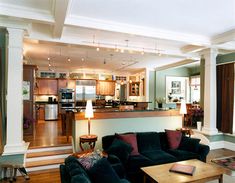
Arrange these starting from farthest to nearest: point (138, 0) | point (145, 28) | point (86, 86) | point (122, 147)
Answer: point (86, 86) → point (145, 28) → point (122, 147) → point (138, 0)

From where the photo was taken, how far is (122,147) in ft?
10.8

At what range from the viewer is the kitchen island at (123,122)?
4301 millimetres

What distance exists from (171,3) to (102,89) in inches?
318

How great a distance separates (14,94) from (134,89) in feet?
26.4

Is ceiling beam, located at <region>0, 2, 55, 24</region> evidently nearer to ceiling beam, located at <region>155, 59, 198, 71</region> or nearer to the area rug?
the area rug

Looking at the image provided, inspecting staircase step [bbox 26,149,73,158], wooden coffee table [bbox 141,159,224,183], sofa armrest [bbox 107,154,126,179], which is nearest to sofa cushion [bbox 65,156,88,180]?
sofa armrest [bbox 107,154,126,179]

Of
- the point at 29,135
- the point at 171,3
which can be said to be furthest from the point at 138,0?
the point at 29,135

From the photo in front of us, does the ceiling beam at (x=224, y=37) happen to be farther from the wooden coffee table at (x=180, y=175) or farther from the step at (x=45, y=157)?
the step at (x=45, y=157)

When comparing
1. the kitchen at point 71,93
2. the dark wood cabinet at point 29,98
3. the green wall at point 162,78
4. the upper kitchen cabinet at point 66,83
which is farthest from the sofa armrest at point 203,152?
the upper kitchen cabinet at point 66,83

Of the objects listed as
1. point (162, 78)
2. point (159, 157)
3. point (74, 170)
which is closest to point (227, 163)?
point (159, 157)

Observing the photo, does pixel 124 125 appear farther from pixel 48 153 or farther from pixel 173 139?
pixel 48 153

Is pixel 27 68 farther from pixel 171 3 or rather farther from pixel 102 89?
pixel 102 89

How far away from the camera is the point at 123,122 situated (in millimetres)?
4641

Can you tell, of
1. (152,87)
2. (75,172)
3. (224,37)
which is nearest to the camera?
(75,172)
